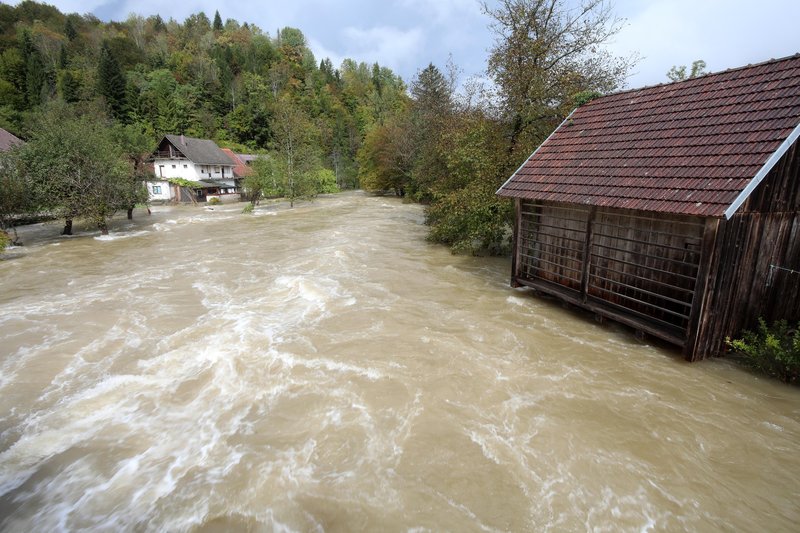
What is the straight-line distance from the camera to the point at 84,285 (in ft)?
41.4

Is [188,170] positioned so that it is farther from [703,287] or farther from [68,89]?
[703,287]

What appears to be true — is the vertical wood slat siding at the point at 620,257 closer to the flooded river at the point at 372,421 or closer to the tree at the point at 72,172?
the flooded river at the point at 372,421

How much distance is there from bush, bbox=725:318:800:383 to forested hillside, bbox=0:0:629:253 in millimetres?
7358

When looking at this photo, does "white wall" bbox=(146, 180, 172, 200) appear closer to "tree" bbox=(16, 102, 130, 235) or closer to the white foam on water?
"tree" bbox=(16, 102, 130, 235)

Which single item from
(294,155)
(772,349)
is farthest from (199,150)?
(772,349)

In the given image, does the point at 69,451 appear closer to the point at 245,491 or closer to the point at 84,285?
the point at 245,491

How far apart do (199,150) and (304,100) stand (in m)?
36.5

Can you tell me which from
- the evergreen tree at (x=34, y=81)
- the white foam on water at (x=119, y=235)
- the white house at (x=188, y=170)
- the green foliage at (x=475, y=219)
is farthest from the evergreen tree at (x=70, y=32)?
the green foliage at (x=475, y=219)

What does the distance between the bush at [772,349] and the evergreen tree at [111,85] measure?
227 feet

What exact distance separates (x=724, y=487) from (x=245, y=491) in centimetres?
544

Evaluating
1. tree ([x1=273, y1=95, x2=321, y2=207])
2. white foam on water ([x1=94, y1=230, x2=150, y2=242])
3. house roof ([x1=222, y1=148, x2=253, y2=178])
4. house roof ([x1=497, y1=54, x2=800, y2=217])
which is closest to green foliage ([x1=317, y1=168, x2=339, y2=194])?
house roof ([x1=222, y1=148, x2=253, y2=178])

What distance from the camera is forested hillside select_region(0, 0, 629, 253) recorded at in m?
14.6

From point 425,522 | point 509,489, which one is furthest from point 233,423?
point 509,489

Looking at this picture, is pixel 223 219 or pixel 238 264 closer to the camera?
pixel 238 264
